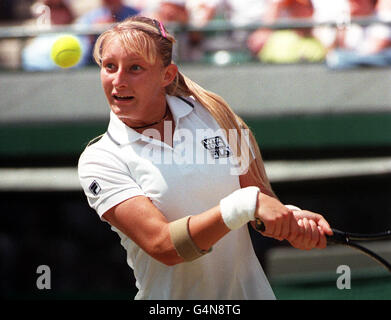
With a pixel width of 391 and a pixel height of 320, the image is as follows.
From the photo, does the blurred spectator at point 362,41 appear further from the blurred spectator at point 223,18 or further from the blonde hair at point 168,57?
the blonde hair at point 168,57

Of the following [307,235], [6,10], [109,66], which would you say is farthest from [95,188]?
[6,10]

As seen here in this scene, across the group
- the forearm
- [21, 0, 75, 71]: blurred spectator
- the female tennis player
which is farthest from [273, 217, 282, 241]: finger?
[21, 0, 75, 71]: blurred spectator

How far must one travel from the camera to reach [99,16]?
3693 mm

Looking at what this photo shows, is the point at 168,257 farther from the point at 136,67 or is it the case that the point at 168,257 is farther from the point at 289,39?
the point at 289,39

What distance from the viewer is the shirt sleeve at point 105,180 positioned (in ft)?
5.78

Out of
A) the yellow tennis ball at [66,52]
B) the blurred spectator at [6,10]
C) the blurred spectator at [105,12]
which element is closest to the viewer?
the yellow tennis ball at [66,52]

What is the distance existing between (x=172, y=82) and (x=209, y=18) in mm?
1962

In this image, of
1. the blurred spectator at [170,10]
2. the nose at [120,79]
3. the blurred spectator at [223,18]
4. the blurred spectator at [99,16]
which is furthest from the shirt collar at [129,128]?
the blurred spectator at [223,18]

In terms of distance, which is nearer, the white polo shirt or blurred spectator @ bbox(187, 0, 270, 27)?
the white polo shirt

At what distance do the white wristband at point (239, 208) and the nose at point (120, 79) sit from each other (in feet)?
1.31

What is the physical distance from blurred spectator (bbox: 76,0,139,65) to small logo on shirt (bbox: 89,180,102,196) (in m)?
1.68

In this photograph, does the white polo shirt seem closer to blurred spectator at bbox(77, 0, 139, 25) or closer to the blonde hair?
the blonde hair

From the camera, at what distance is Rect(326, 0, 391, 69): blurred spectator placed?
3.73 m

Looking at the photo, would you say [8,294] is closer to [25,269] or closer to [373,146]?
[25,269]
